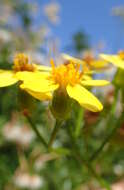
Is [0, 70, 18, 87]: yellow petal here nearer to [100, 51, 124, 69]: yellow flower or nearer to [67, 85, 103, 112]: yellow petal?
[67, 85, 103, 112]: yellow petal

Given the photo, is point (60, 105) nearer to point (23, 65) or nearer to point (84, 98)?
point (84, 98)

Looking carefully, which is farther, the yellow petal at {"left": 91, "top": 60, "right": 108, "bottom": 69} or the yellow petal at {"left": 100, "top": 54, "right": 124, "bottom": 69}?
the yellow petal at {"left": 91, "top": 60, "right": 108, "bottom": 69}

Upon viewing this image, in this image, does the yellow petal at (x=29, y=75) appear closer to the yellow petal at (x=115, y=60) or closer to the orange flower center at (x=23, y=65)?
the orange flower center at (x=23, y=65)

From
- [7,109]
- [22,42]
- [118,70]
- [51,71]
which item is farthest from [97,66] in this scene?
[22,42]

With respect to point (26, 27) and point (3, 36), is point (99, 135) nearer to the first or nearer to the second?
point (3, 36)

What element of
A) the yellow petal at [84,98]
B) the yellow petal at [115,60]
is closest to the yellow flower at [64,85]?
the yellow petal at [84,98]

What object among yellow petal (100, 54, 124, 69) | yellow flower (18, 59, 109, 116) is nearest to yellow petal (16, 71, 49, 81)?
yellow flower (18, 59, 109, 116)
